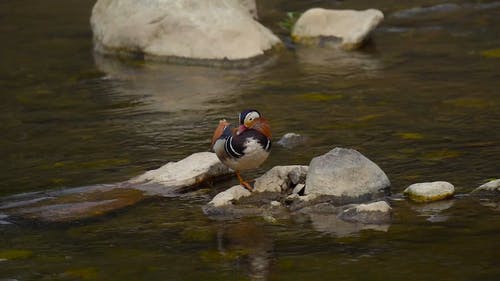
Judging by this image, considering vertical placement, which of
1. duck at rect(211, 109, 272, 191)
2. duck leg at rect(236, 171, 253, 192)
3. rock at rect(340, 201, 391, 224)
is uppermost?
duck at rect(211, 109, 272, 191)

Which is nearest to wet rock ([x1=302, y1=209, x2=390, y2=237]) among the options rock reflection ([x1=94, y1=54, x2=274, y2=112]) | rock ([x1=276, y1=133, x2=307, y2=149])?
rock ([x1=276, y1=133, x2=307, y2=149])

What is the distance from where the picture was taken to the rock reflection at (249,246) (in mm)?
6672

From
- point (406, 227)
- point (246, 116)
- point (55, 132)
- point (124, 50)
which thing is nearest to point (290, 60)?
point (124, 50)

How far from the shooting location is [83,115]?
11250 millimetres

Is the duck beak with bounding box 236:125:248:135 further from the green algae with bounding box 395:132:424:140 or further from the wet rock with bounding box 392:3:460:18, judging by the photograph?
the wet rock with bounding box 392:3:460:18

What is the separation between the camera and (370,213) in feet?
24.2

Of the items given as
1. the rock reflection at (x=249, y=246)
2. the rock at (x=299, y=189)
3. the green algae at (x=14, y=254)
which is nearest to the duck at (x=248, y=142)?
the rock at (x=299, y=189)

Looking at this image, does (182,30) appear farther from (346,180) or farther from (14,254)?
(14,254)

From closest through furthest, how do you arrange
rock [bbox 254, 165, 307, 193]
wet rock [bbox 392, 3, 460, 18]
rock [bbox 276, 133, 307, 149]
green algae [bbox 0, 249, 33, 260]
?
green algae [bbox 0, 249, 33, 260] < rock [bbox 254, 165, 307, 193] < rock [bbox 276, 133, 307, 149] < wet rock [bbox 392, 3, 460, 18]

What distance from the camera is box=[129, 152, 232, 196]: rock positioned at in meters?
8.47

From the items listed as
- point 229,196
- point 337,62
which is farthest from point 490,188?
point 337,62

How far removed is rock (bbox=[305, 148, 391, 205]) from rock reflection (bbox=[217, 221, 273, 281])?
0.61 m

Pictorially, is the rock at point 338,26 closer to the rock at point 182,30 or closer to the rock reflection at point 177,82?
the rock at point 182,30

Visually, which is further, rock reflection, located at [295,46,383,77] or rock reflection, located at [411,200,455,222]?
rock reflection, located at [295,46,383,77]
